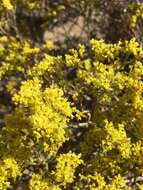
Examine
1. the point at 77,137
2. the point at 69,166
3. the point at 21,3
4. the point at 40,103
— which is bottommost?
the point at 69,166

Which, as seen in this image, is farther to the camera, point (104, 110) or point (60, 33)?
point (60, 33)

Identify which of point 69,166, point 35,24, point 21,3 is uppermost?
point 35,24

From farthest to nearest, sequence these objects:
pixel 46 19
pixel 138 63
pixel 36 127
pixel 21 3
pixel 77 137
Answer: pixel 46 19 → pixel 21 3 → pixel 77 137 → pixel 138 63 → pixel 36 127

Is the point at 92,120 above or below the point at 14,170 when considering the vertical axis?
above

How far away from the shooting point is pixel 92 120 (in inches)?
192

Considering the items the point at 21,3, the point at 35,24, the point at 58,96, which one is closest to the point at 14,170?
the point at 58,96

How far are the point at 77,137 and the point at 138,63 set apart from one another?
1.36 metres

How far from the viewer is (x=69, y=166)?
169 inches

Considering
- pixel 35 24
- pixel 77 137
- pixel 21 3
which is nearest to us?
pixel 77 137

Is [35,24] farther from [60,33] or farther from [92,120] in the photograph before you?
[92,120]

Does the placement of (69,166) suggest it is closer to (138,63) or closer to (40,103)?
(40,103)

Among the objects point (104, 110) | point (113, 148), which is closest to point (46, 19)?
point (104, 110)

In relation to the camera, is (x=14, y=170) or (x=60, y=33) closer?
(x=14, y=170)

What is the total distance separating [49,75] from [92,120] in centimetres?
56
